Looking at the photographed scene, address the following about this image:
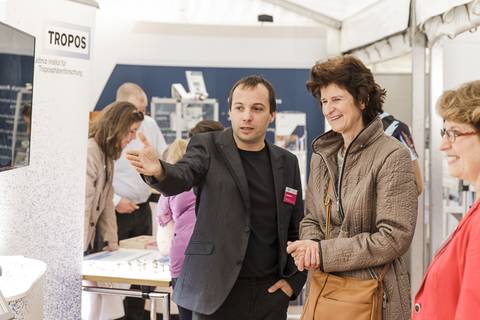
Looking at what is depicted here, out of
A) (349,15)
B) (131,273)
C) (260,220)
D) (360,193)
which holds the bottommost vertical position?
(131,273)

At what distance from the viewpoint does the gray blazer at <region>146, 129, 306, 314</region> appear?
2381 millimetres

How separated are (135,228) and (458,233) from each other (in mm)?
4040

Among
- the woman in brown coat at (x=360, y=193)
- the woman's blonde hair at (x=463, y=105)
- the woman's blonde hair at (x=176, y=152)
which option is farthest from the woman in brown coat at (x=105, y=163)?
the woman's blonde hair at (x=463, y=105)

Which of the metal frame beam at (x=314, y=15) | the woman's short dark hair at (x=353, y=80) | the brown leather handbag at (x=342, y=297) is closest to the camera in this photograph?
the brown leather handbag at (x=342, y=297)

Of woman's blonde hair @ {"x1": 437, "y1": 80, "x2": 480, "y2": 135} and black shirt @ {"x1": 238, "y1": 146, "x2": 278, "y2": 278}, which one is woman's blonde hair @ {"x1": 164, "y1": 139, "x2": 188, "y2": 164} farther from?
woman's blonde hair @ {"x1": 437, "y1": 80, "x2": 480, "y2": 135}

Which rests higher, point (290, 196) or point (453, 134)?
point (453, 134)

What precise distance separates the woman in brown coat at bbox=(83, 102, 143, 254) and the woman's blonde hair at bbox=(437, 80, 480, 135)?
8.86 ft

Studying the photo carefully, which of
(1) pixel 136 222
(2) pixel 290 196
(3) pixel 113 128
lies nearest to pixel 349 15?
A: (1) pixel 136 222

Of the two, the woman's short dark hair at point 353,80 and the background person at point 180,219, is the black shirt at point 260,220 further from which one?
the background person at point 180,219

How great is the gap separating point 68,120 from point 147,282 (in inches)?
37.4

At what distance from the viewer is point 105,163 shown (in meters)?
4.05

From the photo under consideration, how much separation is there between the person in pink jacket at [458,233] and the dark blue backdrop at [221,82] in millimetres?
4241

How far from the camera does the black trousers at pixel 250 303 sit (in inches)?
95.4

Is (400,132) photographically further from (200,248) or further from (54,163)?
(54,163)
